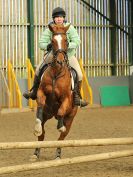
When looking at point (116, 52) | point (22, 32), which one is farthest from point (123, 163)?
point (116, 52)

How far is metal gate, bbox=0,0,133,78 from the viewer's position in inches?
882

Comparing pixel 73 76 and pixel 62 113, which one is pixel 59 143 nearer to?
pixel 62 113

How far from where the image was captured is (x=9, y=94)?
20.3m

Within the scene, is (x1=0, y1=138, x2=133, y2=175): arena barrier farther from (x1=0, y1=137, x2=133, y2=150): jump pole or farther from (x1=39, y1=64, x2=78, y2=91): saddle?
(x1=39, y1=64, x2=78, y2=91): saddle

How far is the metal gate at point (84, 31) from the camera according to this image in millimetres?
22406

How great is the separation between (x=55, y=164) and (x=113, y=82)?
1694 centimetres

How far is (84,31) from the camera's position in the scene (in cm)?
2388

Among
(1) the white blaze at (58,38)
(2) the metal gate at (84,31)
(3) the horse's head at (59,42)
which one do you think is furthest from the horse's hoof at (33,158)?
(2) the metal gate at (84,31)

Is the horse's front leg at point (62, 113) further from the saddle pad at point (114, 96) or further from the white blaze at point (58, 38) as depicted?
the saddle pad at point (114, 96)

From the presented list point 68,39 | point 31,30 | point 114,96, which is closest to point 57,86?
point 68,39

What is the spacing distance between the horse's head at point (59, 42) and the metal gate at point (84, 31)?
13.4 m

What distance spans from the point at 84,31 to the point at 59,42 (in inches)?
601

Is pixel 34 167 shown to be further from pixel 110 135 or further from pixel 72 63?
pixel 110 135

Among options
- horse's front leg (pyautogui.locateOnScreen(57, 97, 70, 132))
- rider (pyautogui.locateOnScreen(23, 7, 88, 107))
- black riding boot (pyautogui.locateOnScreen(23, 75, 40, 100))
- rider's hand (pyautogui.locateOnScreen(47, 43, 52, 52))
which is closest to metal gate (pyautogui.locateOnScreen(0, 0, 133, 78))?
black riding boot (pyautogui.locateOnScreen(23, 75, 40, 100))
